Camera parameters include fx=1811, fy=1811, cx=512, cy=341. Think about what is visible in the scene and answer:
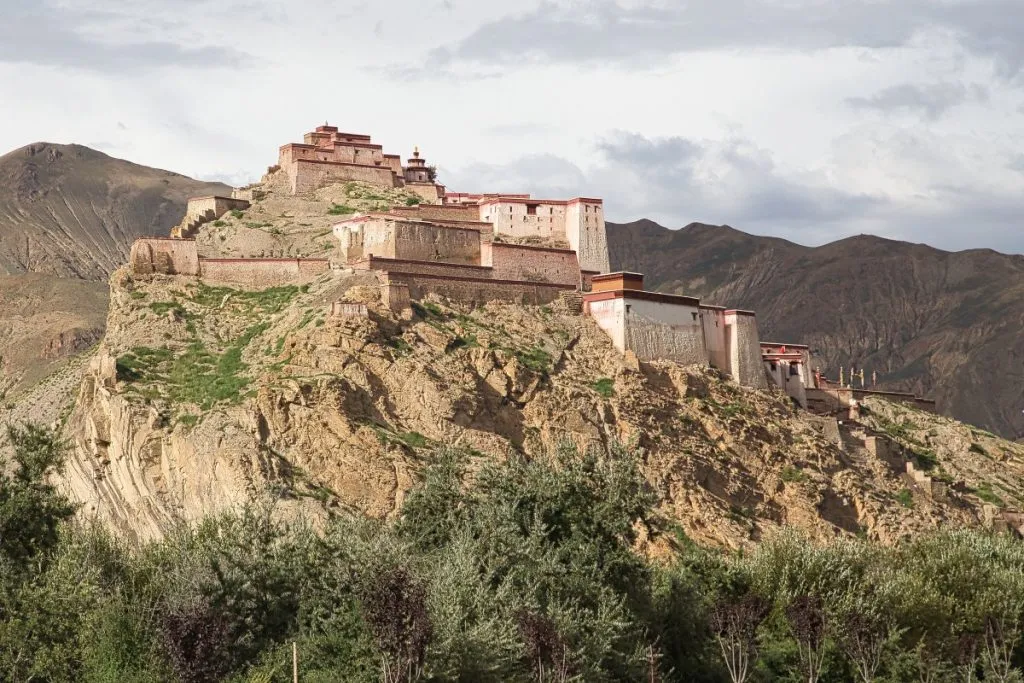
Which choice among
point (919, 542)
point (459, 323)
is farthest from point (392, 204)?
→ point (919, 542)

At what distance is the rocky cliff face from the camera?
62375mm

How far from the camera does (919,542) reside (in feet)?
212

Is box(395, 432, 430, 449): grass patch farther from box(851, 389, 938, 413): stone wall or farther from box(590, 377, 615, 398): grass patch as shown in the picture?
box(851, 389, 938, 413): stone wall

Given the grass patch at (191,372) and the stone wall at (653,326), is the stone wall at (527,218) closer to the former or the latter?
the stone wall at (653,326)

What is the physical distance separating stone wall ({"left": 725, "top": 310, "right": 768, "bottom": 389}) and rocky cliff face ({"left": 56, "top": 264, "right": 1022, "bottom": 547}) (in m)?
1.15

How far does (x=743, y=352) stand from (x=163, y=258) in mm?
25390

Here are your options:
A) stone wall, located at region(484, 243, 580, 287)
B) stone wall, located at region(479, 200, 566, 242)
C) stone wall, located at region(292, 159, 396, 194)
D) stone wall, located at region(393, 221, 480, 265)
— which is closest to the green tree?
stone wall, located at region(393, 221, 480, 265)

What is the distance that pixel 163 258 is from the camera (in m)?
75.1

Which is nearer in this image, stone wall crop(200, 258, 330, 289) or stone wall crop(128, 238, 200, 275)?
stone wall crop(128, 238, 200, 275)

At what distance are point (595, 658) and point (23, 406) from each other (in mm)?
46228

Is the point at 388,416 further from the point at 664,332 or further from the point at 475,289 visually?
the point at 664,332

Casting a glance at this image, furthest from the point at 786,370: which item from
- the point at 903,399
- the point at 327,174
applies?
the point at 327,174

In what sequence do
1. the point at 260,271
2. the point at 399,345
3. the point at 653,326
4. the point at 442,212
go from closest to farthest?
the point at 399,345 → the point at 260,271 → the point at 653,326 → the point at 442,212

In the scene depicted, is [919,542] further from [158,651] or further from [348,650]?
[158,651]
